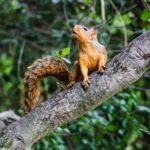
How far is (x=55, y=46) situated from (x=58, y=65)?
215 centimetres

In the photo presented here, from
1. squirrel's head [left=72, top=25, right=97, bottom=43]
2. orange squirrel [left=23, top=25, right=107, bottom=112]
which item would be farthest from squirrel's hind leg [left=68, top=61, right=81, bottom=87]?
squirrel's head [left=72, top=25, right=97, bottom=43]

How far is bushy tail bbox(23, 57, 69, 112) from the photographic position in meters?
2.47

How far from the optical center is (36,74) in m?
2.48

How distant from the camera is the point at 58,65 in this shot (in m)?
2.51

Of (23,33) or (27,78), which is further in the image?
(23,33)

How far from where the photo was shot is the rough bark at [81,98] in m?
2.00

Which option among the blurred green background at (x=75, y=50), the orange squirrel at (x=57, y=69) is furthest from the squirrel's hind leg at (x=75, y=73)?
the blurred green background at (x=75, y=50)

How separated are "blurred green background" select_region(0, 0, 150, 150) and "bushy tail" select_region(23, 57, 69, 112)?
0.74 meters

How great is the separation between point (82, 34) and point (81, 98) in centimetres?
61

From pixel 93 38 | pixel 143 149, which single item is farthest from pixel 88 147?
pixel 143 149

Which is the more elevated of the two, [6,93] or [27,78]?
[27,78]

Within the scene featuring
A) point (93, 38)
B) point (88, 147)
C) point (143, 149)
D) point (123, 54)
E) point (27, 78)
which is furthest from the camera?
A: point (143, 149)

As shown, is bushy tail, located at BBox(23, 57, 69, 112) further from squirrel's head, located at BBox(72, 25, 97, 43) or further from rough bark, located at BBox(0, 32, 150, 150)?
rough bark, located at BBox(0, 32, 150, 150)

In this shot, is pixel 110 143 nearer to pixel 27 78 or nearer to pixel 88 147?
pixel 88 147
